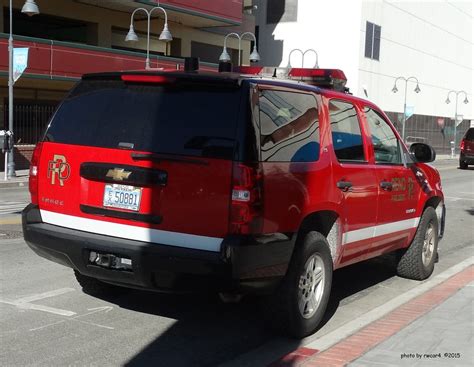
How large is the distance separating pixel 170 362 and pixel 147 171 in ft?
4.40

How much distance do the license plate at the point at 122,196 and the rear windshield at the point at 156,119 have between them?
29 cm

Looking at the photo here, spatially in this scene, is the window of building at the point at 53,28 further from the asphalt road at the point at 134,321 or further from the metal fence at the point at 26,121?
the asphalt road at the point at 134,321

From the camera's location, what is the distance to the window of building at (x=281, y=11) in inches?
1727

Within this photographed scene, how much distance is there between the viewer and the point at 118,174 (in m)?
4.29

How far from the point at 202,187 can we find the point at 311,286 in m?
1.36

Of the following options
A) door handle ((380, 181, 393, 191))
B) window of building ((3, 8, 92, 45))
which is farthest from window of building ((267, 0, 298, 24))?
door handle ((380, 181, 393, 191))

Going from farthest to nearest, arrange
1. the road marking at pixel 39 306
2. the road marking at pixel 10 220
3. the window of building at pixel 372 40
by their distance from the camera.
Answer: the window of building at pixel 372 40 → the road marking at pixel 10 220 → the road marking at pixel 39 306

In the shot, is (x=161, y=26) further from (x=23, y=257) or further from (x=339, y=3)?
(x=23, y=257)

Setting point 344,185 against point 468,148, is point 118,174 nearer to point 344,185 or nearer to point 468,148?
point 344,185

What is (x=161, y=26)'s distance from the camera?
3153 centimetres

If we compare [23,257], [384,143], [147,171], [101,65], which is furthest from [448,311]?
[101,65]

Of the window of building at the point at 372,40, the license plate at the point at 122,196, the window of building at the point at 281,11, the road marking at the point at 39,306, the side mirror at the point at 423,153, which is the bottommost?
the road marking at the point at 39,306

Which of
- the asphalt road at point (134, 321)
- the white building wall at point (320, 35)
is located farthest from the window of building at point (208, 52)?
the asphalt road at point (134, 321)

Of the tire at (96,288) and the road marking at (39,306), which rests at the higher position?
the tire at (96,288)
